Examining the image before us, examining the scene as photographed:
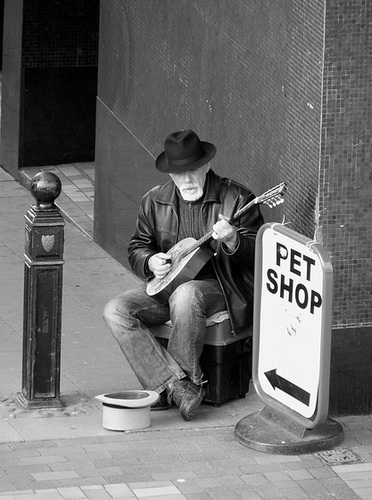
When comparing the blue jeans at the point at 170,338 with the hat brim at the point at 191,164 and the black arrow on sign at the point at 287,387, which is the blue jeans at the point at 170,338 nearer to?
the black arrow on sign at the point at 287,387

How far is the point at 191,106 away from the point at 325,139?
1960mm

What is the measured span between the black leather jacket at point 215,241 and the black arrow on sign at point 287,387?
1.35 feet

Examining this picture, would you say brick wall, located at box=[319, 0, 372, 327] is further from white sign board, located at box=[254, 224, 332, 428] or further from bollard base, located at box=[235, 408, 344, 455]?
bollard base, located at box=[235, 408, 344, 455]

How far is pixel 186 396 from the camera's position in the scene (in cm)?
703

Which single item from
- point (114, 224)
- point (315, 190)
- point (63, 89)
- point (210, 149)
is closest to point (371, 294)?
point (315, 190)

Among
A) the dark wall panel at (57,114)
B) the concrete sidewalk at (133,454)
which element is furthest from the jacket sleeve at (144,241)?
the dark wall panel at (57,114)

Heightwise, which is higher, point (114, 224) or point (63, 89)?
point (63, 89)

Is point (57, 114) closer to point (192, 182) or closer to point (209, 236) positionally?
point (192, 182)

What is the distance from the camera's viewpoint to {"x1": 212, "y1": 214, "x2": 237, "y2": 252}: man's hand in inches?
266

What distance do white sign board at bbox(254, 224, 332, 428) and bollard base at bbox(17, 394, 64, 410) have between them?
1.08m

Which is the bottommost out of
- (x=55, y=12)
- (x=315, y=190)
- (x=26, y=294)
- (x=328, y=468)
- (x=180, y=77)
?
(x=328, y=468)

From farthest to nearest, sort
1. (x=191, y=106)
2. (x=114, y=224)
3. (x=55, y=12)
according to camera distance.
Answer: (x=55, y=12)
(x=114, y=224)
(x=191, y=106)

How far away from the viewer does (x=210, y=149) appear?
713 cm

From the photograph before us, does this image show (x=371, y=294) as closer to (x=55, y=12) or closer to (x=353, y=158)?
(x=353, y=158)
